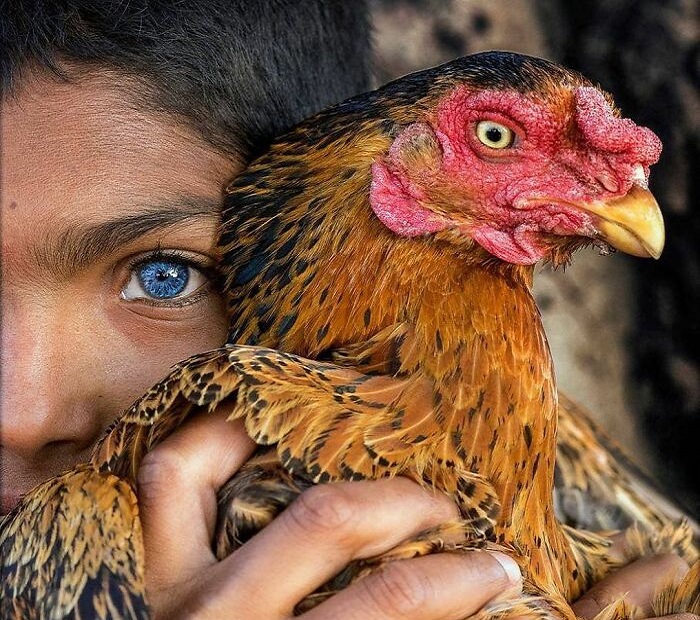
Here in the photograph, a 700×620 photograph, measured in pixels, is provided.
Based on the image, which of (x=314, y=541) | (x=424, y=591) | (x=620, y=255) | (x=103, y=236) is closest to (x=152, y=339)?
(x=103, y=236)

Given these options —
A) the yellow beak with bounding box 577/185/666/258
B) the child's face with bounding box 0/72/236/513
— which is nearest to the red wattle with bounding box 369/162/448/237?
the yellow beak with bounding box 577/185/666/258

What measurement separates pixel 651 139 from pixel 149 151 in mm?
872

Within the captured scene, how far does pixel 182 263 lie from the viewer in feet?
6.00

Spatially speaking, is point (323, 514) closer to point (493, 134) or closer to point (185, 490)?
point (185, 490)

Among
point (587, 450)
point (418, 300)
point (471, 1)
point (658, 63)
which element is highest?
point (471, 1)

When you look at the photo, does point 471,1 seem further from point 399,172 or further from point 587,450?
point 399,172

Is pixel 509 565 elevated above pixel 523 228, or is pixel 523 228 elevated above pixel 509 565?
pixel 523 228

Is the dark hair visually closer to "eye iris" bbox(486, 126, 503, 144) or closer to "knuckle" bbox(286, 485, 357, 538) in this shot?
"eye iris" bbox(486, 126, 503, 144)

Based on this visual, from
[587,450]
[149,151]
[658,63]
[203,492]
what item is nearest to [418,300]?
[203,492]

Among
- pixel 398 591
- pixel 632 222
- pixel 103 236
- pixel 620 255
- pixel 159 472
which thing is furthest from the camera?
pixel 620 255

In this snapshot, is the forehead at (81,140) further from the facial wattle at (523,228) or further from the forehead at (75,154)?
the facial wattle at (523,228)

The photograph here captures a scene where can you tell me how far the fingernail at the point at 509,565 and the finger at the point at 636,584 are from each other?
12.8 inches

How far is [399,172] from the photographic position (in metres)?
1.58

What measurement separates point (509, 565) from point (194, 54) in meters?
1.08
